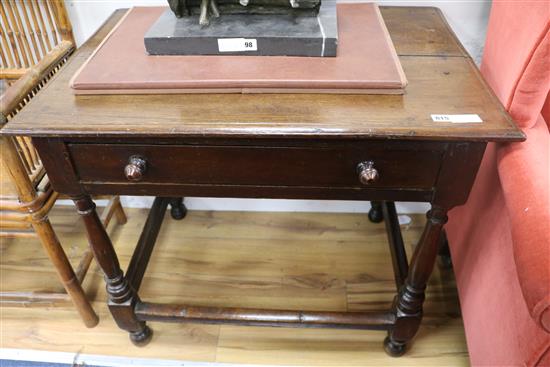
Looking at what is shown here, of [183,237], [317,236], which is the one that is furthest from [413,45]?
[183,237]

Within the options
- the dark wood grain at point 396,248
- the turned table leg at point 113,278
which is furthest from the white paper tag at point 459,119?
the turned table leg at point 113,278

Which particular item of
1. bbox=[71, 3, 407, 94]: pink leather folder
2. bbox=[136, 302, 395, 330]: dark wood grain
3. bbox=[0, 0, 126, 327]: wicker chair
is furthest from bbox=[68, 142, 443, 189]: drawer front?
bbox=[136, 302, 395, 330]: dark wood grain

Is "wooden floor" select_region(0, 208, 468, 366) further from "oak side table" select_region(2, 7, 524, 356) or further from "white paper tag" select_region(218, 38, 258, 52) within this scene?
"white paper tag" select_region(218, 38, 258, 52)

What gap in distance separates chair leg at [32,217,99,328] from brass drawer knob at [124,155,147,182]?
39 cm

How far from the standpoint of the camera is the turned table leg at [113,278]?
3.16 feet

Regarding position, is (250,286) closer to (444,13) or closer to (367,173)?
(367,173)

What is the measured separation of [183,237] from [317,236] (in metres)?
0.44

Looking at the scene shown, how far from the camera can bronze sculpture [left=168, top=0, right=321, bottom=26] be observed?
35.6 inches

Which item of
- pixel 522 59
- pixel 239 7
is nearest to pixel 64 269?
pixel 239 7

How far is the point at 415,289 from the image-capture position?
3.39 feet

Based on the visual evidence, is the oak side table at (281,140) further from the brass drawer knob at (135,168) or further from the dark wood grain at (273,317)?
the dark wood grain at (273,317)

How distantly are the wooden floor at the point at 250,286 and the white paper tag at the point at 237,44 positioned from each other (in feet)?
2.45

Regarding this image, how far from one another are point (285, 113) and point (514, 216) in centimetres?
41

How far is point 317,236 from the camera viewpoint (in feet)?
5.00
